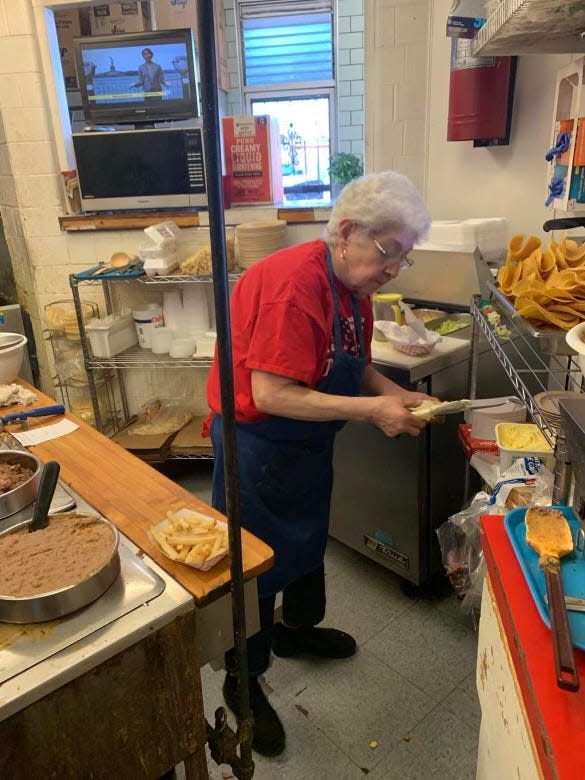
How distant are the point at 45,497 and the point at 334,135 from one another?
5.20m

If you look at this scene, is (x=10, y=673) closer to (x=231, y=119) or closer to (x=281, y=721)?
(x=281, y=721)

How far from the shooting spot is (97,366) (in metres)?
Answer: 2.95

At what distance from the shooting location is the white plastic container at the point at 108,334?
287cm

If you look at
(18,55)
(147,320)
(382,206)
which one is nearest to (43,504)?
(382,206)

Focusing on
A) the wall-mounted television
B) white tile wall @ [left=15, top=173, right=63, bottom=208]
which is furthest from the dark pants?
white tile wall @ [left=15, top=173, right=63, bottom=208]

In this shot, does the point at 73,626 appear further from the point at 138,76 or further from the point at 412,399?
the point at 138,76

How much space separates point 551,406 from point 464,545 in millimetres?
497

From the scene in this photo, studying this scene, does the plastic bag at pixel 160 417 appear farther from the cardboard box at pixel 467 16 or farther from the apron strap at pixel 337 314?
the cardboard box at pixel 467 16

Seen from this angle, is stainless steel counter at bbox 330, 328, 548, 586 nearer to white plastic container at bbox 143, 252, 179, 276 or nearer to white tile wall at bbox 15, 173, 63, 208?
white plastic container at bbox 143, 252, 179, 276

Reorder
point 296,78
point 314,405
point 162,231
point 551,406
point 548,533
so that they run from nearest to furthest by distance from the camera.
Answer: point 548,533
point 551,406
point 314,405
point 162,231
point 296,78

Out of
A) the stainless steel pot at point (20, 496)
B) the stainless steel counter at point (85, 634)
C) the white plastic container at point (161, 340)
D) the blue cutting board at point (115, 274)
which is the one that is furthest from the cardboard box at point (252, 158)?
the stainless steel counter at point (85, 634)

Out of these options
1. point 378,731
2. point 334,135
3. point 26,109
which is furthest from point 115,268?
point 334,135

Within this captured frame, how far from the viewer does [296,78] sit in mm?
5305

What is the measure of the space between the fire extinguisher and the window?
2952mm
